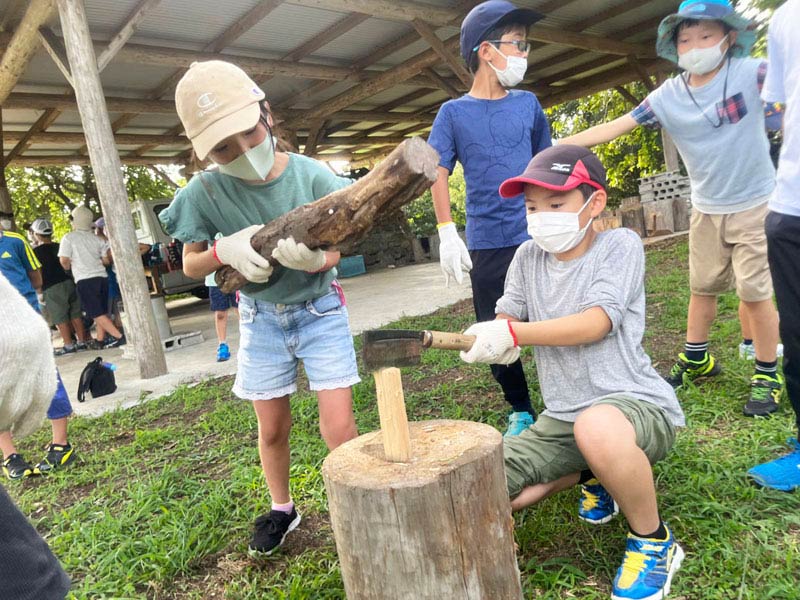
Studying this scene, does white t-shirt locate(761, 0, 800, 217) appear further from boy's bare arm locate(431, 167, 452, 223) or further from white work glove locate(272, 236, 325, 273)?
white work glove locate(272, 236, 325, 273)

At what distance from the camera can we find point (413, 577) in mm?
1398

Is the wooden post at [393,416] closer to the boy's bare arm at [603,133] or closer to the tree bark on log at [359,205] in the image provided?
the tree bark on log at [359,205]

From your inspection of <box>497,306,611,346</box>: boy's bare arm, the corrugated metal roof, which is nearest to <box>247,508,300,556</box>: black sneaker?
<box>497,306,611,346</box>: boy's bare arm

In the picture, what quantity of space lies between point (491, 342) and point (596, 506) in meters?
0.77

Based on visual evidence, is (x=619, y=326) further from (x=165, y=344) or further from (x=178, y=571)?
(x=165, y=344)

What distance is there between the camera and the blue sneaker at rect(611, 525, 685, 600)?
1.60m

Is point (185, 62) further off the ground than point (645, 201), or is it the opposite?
point (185, 62)

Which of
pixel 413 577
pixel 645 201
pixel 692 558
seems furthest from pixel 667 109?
pixel 645 201

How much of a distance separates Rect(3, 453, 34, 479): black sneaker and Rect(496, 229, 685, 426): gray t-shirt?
3.01 metres

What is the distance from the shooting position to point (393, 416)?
150 cm

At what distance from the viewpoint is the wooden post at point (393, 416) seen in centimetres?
150

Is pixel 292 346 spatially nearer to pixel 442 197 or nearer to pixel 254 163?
pixel 254 163

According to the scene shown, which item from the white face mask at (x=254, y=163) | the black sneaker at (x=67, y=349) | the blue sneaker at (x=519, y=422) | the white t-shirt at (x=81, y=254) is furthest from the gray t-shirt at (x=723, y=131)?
the black sneaker at (x=67, y=349)

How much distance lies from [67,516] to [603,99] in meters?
16.6
